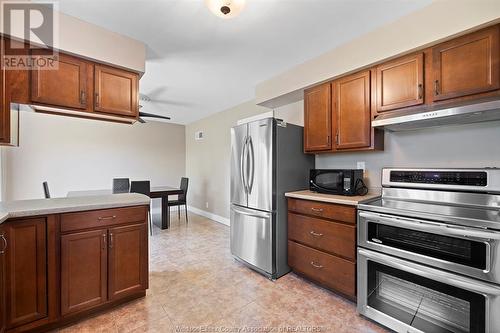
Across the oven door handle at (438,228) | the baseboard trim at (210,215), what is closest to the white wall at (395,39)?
the oven door handle at (438,228)

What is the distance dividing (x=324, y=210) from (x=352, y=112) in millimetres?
1058

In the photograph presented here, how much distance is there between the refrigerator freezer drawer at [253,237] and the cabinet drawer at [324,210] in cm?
31

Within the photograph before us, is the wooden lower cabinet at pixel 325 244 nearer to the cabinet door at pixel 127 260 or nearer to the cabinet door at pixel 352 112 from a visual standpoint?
the cabinet door at pixel 352 112

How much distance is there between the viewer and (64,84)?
6.43 feet

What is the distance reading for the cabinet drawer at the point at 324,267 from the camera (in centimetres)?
199

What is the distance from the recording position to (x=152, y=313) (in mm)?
1896

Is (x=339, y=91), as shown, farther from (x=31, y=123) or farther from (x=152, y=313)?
(x=31, y=123)

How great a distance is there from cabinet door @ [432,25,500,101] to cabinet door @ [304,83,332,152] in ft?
3.11

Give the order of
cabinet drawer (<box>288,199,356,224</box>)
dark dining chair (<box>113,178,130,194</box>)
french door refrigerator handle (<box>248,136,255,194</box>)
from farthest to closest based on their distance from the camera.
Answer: dark dining chair (<box>113,178,130,194</box>)
french door refrigerator handle (<box>248,136,255,194</box>)
cabinet drawer (<box>288,199,356,224</box>)

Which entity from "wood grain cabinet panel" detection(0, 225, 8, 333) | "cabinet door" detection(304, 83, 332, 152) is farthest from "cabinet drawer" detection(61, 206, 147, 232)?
"cabinet door" detection(304, 83, 332, 152)

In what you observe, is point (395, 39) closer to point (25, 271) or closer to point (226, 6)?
point (226, 6)

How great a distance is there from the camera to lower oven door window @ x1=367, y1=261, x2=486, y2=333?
1387mm

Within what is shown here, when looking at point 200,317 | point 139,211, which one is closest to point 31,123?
point 139,211

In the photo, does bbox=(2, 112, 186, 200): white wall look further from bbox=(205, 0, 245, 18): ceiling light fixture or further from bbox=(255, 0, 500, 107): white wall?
bbox=(205, 0, 245, 18): ceiling light fixture
